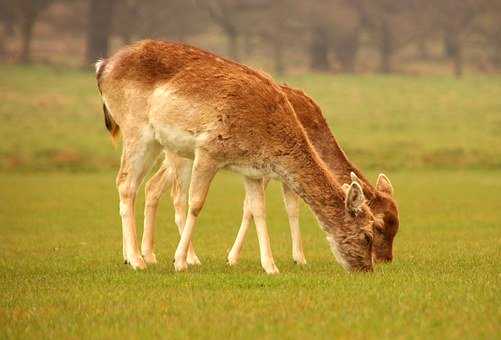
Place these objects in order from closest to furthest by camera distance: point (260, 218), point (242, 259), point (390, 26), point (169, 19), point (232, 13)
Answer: point (260, 218), point (242, 259), point (169, 19), point (232, 13), point (390, 26)

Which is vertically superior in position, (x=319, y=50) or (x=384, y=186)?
(x=384, y=186)

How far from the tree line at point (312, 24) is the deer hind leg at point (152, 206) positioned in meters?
54.7

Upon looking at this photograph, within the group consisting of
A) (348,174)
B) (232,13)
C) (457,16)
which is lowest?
(232,13)

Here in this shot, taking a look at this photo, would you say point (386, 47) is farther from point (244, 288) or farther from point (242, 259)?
point (244, 288)

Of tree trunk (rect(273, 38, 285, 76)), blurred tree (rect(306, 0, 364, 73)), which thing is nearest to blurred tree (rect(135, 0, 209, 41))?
tree trunk (rect(273, 38, 285, 76))

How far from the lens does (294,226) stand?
1461 cm

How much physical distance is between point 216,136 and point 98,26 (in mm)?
56258

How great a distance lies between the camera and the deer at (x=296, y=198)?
13.8 metres

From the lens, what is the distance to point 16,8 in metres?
66.0

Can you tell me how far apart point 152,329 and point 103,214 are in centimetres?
1467

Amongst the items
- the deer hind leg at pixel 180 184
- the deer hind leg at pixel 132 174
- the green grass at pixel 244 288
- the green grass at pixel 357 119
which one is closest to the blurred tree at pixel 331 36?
the green grass at pixel 357 119

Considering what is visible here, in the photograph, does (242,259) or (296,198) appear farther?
(242,259)

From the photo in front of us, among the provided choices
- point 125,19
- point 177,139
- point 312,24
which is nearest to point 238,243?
point 177,139

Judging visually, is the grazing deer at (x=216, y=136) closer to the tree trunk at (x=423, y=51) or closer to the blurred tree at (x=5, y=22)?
the blurred tree at (x=5, y=22)
